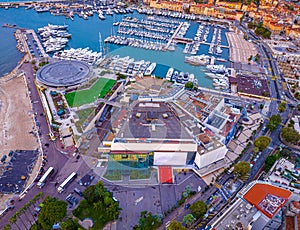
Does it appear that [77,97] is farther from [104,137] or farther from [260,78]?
[260,78]

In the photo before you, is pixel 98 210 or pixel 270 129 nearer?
pixel 98 210

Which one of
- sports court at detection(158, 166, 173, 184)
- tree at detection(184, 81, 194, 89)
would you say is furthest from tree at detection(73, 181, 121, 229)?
tree at detection(184, 81, 194, 89)

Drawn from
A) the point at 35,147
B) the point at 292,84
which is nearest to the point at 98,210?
the point at 35,147

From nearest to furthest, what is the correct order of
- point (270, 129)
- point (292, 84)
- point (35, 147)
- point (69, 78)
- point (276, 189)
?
1. point (276, 189)
2. point (35, 147)
3. point (270, 129)
4. point (69, 78)
5. point (292, 84)

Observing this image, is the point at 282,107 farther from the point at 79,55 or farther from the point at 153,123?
the point at 79,55

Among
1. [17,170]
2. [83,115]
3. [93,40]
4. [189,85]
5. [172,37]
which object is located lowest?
[17,170]

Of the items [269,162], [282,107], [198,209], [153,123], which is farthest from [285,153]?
[153,123]
